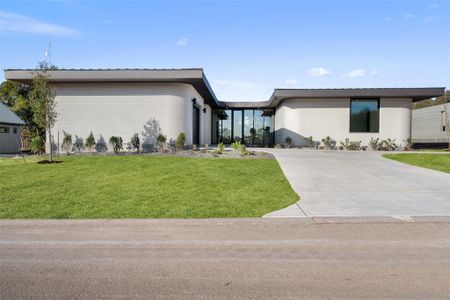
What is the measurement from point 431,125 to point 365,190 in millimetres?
28821

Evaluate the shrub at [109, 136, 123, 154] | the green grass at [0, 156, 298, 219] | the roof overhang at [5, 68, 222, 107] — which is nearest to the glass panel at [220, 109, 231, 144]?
the roof overhang at [5, 68, 222, 107]

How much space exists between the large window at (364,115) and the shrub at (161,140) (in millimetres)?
14268

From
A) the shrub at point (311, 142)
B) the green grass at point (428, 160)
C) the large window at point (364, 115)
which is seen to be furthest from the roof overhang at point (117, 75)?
the large window at point (364, 115)

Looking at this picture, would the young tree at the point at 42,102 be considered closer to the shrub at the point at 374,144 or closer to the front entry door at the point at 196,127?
the front entry door at the point at 196,127

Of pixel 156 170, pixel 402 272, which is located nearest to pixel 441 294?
pixel 402 272

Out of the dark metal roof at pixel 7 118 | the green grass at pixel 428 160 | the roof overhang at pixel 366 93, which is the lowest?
the green grass at pixel 428 160

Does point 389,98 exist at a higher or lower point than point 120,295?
higher

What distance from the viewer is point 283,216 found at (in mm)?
6379

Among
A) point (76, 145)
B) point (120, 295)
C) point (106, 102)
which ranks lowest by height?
point (120, 295)

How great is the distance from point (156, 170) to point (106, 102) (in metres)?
8.82

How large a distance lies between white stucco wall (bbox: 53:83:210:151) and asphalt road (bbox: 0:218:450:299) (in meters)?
12.6

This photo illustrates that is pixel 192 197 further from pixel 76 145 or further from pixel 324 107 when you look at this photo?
pixel 324 107

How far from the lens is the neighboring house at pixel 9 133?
2264 cm

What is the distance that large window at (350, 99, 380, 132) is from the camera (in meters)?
23.3
